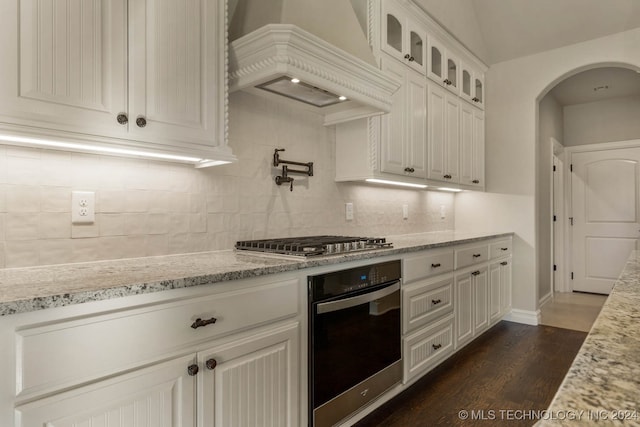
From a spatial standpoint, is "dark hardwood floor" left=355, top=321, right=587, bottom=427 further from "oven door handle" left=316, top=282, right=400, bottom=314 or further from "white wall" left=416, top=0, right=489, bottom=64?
"white wall" left=416, top=0, right=489, bottom=64

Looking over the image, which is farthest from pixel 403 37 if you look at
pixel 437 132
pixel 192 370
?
pixel 192 370

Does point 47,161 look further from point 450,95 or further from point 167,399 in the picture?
point 450,95

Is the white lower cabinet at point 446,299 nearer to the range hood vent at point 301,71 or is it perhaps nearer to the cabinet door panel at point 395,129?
the cabinet door panel at point 395,129

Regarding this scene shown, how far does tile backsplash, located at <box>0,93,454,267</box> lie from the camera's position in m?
1.46

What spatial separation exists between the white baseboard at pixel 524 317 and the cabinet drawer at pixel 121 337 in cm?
343

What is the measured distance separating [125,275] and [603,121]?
6315 millimetres

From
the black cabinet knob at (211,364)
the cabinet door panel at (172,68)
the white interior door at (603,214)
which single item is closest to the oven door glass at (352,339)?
the black cabinet knob at (211,364)

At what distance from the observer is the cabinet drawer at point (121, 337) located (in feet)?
3.16

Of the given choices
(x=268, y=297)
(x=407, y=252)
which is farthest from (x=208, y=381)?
(x=407, y=252)

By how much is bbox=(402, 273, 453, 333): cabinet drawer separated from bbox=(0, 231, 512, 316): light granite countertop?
0.55 m

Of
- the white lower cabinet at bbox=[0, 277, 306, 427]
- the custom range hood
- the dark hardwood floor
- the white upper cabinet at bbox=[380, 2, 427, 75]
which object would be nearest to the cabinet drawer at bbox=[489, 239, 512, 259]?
the dark hardwood floor

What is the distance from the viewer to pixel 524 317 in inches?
155

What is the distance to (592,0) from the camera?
343cm

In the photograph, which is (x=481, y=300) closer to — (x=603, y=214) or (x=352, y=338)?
(x=352, y=338)
